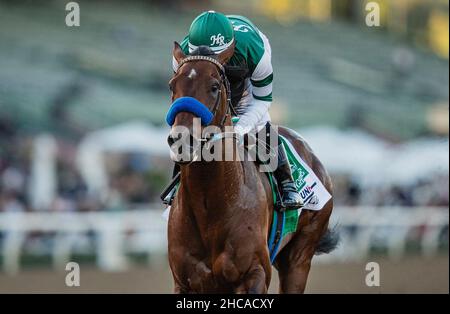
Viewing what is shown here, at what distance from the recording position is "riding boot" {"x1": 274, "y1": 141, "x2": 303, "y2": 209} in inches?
220

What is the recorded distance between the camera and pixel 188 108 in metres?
4.44

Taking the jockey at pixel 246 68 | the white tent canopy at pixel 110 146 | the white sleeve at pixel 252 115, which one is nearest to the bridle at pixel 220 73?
the jockey at pixel 246 68

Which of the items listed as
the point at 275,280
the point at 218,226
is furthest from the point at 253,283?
the point at 275,280

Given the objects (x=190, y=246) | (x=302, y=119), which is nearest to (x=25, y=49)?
(x=302, y=119)

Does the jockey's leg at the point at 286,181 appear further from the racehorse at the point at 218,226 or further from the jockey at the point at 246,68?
the racehorse at the point at 218,226

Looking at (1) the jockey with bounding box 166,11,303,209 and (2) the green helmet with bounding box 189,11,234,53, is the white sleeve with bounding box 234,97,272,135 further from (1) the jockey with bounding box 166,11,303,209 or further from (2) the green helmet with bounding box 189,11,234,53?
(2) the green helmet with bounding box 189,11,234,53

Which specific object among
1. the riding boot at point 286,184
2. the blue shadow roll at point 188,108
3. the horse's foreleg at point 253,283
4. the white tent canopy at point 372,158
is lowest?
the white tent canopy at point 372,158

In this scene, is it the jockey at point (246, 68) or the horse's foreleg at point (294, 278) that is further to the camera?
the horse's foreleg at point (294, 278)

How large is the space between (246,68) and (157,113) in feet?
45.4

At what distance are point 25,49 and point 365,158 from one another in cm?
853

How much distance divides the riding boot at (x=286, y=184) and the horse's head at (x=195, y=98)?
92 cm

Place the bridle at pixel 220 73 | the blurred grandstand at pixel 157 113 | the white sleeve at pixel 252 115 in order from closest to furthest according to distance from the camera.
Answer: the bridle at pixel 220 73 < the white sleeve at pixel 252 115 < the blurred grandstand at pixel 157 113

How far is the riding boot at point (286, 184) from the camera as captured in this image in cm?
559
